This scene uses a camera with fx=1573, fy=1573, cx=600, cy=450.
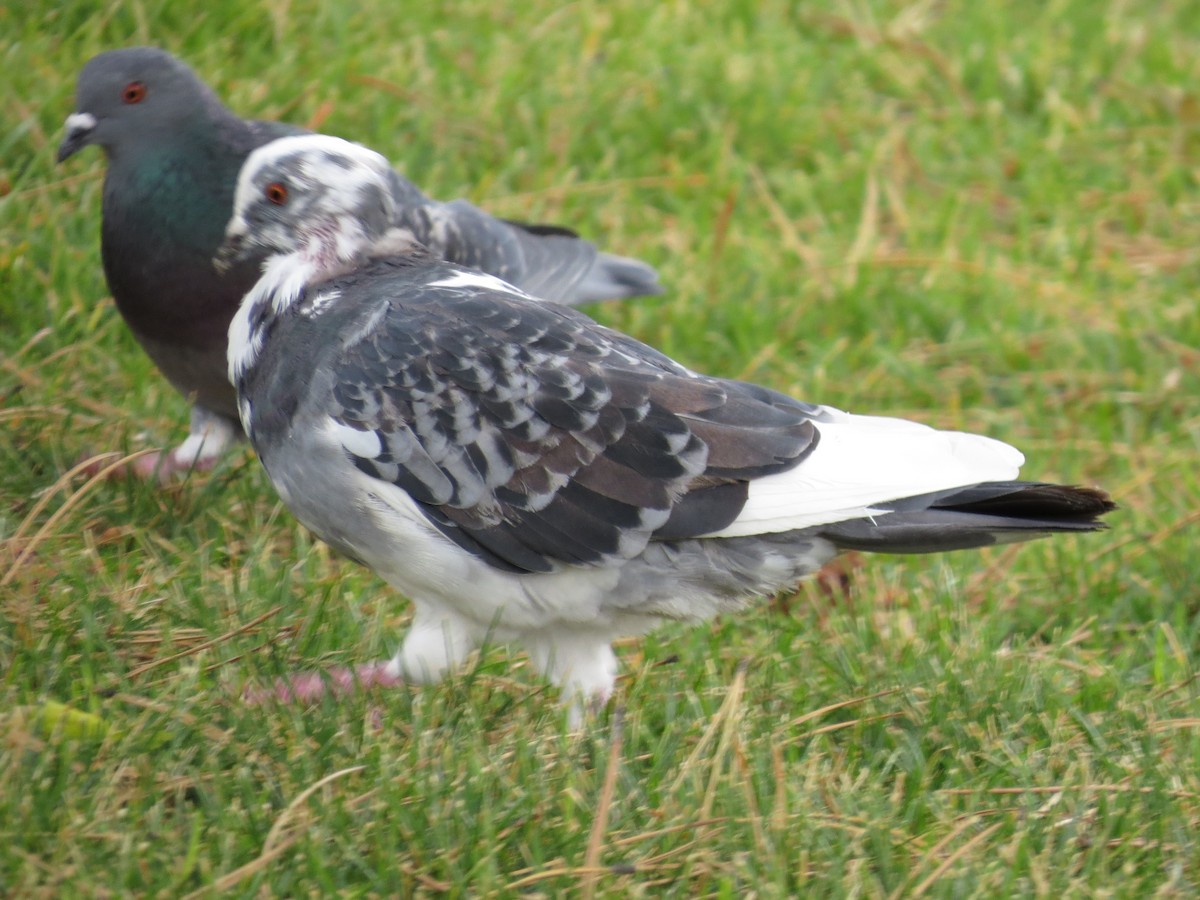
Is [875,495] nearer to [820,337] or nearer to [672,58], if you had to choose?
[820,337]

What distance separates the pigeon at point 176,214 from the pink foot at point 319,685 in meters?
0.99

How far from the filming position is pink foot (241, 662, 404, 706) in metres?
3.08

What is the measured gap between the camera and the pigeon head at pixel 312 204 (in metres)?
3.55

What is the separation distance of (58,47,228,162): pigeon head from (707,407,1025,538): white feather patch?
2086 millimetres

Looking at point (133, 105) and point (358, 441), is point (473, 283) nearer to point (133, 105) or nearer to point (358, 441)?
point (358, 441)

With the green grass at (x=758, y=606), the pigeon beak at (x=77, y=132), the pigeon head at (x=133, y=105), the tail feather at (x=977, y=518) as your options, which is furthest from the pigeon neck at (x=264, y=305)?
the tail feather at (x=977, y=518)

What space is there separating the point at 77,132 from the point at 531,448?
1.95 m

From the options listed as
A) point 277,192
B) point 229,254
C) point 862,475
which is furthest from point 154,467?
point 862,475

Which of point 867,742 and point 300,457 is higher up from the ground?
point 300,457

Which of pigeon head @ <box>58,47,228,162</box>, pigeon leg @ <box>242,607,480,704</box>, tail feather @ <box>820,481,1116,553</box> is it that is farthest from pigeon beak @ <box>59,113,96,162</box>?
tail feather @ <box>820,481,1116,553</box>

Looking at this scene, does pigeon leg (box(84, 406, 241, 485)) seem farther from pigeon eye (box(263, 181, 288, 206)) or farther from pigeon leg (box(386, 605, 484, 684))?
pigeon leg (box(386, 605, 484, 684))

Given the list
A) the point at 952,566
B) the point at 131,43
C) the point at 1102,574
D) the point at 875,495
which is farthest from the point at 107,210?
the point at 1102,574

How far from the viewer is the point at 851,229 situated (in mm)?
6312

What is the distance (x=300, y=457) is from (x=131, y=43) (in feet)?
9.50
